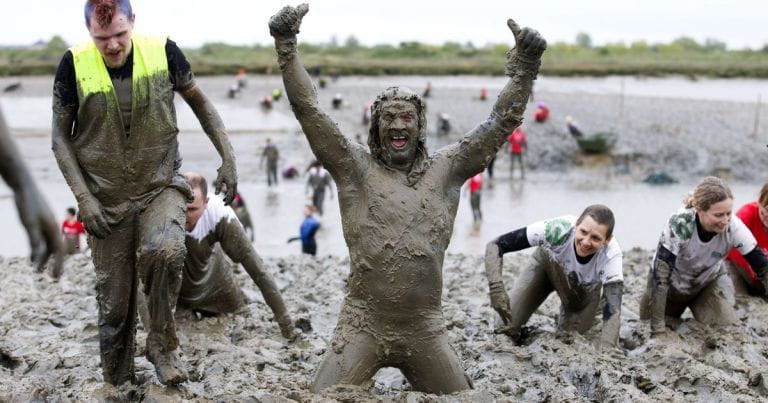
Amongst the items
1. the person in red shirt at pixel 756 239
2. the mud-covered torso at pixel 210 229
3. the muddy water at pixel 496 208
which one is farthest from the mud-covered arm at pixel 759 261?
the muddy water at pixel 496 208

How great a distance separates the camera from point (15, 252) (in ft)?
48.0

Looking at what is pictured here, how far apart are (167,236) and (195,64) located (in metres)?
57.5

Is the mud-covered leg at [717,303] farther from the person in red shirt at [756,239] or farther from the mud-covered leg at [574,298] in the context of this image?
the mud-covered leg at [574,298]

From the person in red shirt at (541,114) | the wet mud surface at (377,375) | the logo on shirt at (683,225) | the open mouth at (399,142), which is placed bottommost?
the person in red shirt at (541,114)

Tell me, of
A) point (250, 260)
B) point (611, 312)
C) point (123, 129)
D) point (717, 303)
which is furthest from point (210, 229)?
point (717, 303)

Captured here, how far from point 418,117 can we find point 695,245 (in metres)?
3.10

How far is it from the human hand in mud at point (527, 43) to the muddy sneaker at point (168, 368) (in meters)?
2.63

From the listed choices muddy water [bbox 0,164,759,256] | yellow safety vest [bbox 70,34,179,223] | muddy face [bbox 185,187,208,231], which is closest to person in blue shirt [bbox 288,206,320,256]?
muddy water [bbox 0,164,759,256]

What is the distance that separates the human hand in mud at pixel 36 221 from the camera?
11.2 ft

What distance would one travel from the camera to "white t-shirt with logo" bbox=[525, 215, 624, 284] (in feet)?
21.5

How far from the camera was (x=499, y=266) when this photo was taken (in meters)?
6.30

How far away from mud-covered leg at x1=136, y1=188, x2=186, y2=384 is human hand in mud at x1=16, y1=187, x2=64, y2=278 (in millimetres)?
1436

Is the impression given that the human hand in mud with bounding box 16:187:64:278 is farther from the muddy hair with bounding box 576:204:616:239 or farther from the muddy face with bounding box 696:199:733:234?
the muddy face with bounding box 696:199:733:234

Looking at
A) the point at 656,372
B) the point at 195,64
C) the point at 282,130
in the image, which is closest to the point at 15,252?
the point at 656,372
